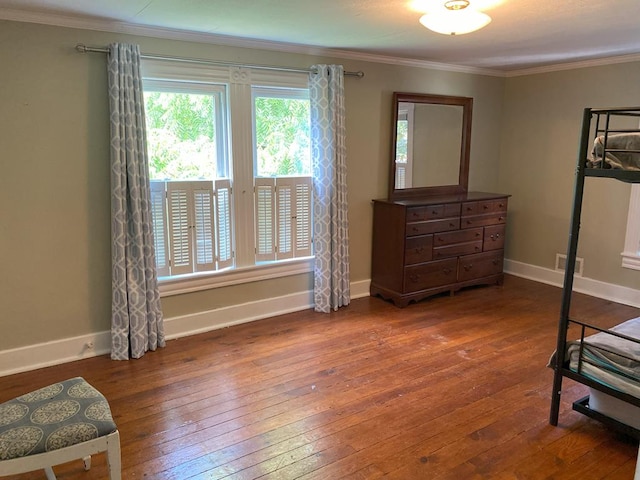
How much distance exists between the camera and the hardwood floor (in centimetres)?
219

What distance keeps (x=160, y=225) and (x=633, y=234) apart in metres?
4.00

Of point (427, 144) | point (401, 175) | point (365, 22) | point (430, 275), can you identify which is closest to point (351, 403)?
point (430, 275)

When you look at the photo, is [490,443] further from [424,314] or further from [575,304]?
[575,304]

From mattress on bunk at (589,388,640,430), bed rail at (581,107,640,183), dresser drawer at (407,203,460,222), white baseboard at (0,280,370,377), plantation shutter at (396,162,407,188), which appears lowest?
white baseboard at (0,280,370,377)

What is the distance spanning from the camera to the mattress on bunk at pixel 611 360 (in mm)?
2197

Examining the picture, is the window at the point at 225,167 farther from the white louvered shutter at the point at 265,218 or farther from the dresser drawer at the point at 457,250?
the dresser drawer at the point at 457,250

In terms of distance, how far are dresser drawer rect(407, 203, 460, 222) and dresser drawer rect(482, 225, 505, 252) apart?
0.49 metres

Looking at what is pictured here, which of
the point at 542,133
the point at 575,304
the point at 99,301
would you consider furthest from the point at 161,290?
the point at 542,133

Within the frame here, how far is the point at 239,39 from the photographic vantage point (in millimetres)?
3484

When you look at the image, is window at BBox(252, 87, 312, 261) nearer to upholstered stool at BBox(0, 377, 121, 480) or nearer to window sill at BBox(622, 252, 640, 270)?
upholstered stool at BBox(0, 377, 121, 480)

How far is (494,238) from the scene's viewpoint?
4789mm

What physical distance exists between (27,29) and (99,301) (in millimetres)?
1719

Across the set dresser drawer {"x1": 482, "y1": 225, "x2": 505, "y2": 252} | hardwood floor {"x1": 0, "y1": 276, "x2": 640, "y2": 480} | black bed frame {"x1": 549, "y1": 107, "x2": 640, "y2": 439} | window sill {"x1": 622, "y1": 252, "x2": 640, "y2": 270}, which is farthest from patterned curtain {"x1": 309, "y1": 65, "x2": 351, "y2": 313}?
window sill {"x1": 622, "y1": 252, "x2": 640, "y2": 270}

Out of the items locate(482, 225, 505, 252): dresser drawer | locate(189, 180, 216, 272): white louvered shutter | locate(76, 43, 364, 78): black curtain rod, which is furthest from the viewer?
locate(482, 225, 505, 252): dresser drawer
